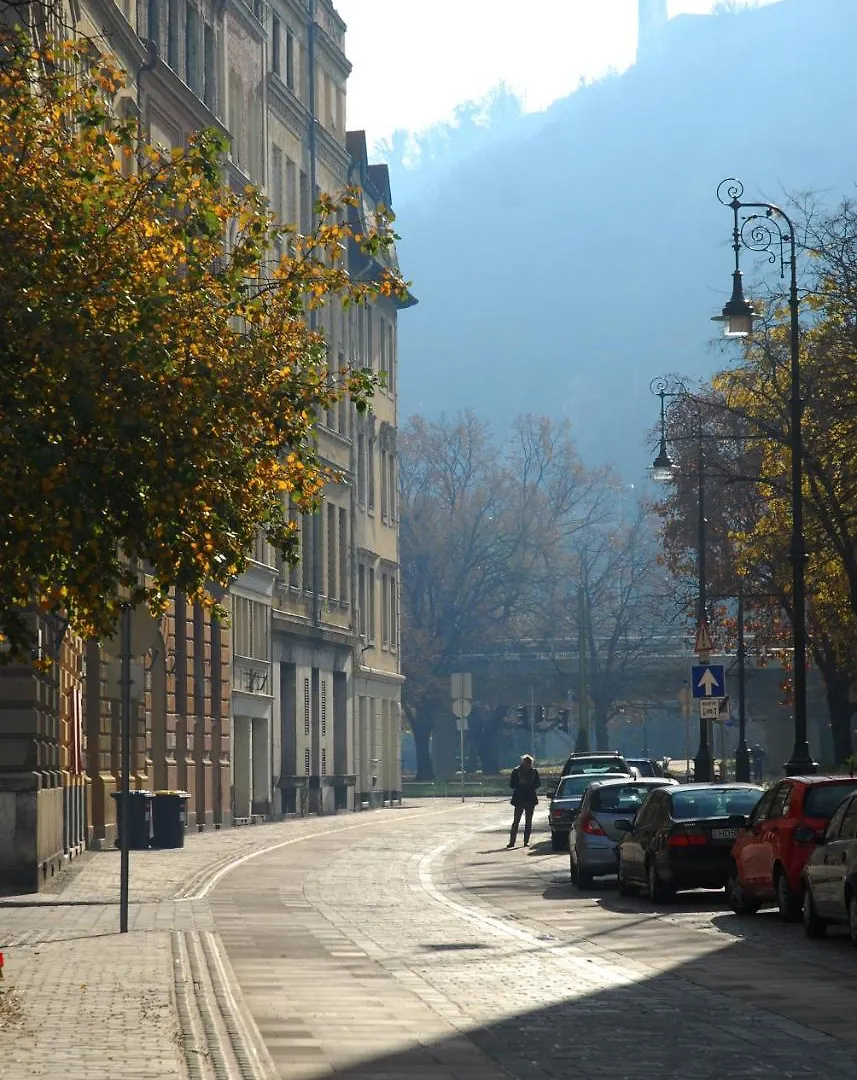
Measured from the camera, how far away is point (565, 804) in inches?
1564

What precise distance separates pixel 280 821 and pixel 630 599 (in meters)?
43.8

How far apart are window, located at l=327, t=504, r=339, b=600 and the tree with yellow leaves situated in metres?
51.3

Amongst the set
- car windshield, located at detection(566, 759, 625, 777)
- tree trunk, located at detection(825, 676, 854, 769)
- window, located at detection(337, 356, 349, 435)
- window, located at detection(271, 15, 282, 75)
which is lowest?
car windshield, located at detection(566, 759, 625, 777)

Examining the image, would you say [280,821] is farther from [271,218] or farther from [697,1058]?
[697,1058]

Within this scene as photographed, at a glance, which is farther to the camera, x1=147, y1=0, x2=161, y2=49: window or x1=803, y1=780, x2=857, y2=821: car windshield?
x1=147, y1=0, x2=161, y2=49: window

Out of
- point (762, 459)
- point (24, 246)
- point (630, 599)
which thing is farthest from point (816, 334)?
point (630, 599)

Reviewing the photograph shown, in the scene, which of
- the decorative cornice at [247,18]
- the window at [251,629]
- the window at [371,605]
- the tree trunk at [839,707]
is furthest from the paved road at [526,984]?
the window at [371,605]

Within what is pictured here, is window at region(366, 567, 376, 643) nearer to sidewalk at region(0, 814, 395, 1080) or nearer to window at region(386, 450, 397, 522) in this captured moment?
window at region(386, 450, 397, 522)

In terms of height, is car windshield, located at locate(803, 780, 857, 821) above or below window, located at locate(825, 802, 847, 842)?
above

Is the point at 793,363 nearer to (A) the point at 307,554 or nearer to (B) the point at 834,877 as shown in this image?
(B) the point at 834,877

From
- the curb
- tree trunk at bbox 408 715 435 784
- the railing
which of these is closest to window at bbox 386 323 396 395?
the railing

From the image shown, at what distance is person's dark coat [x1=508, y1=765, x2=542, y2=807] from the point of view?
42.6 metres

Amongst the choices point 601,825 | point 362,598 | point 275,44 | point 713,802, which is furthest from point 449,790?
point 713,802

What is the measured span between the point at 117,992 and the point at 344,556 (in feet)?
186
